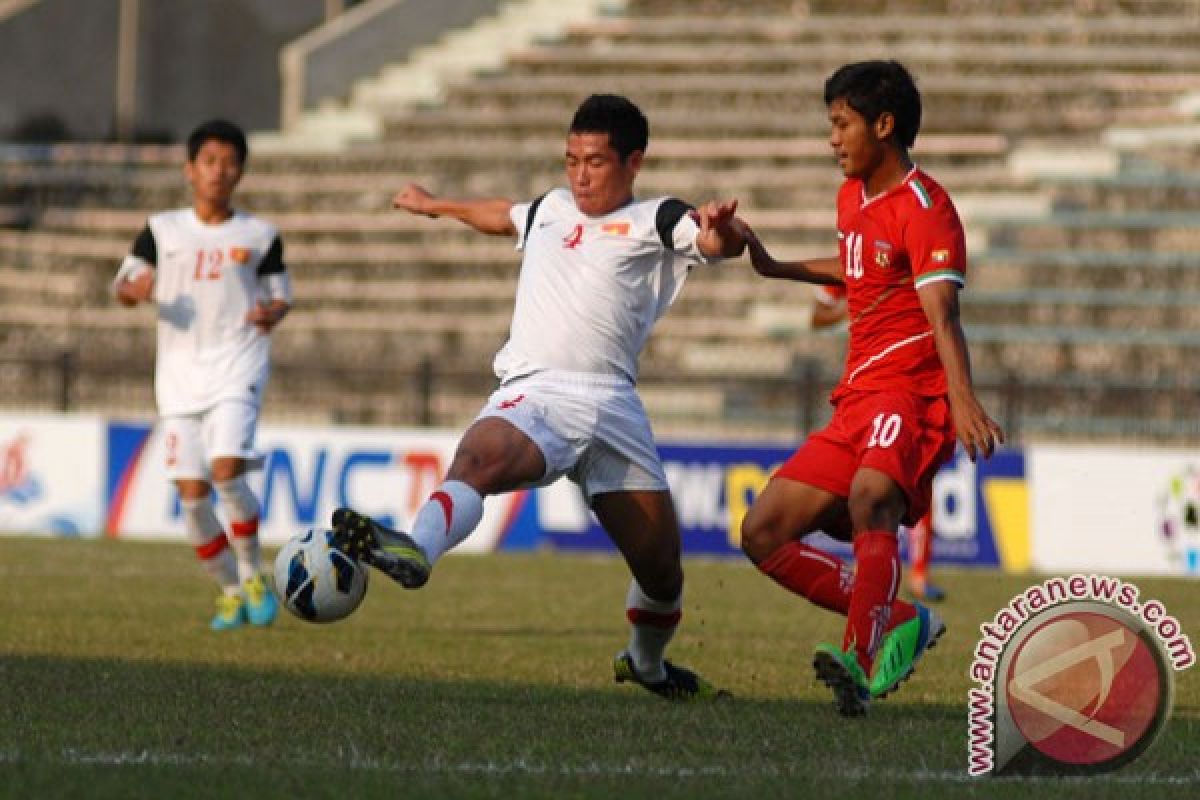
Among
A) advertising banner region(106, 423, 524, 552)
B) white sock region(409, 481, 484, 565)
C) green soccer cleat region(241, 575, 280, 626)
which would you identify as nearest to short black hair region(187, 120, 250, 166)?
green soccer cleat region(241, 575, 280, 626)

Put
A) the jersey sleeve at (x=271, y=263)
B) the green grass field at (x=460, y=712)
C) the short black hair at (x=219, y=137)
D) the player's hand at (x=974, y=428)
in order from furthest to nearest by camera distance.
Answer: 1. the jersey sleeve at (x=271, y=263)
2. the short black hair at (x=219, y=137)
3. the player's hand at (x=974, y=428)
4. the green grass field at (x=460, y=712)

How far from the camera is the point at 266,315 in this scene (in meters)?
12.2

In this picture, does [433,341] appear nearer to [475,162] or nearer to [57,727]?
[475,162]

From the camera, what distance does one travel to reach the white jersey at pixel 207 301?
12297mm

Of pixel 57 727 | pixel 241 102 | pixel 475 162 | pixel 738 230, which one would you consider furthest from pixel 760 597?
pixel 241 102

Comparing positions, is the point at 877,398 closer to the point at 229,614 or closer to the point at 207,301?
the point at 229,614

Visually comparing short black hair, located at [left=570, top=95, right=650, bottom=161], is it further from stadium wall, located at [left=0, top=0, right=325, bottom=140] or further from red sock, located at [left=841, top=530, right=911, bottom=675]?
stadium wall, located at [left=0, top=0, right=325, bottom=140]

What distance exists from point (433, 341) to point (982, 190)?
21.1 feet

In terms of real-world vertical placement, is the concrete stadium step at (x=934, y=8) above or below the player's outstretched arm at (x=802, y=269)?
above

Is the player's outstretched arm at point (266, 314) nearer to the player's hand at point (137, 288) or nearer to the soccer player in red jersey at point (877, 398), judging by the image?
the player's hand at point (137, 288)

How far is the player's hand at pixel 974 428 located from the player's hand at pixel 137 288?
221 inches

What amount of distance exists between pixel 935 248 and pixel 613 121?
4.04 ft

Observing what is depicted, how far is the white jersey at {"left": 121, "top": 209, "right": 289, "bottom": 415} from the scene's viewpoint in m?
12.3

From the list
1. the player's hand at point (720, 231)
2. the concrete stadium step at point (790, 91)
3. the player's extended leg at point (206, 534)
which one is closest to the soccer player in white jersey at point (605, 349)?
the player's hand at point (720, 231)
